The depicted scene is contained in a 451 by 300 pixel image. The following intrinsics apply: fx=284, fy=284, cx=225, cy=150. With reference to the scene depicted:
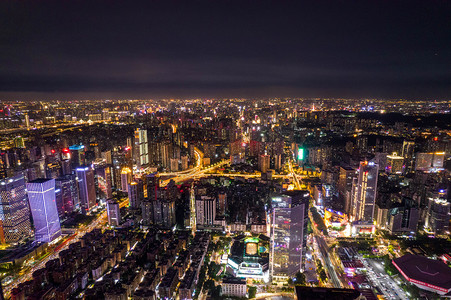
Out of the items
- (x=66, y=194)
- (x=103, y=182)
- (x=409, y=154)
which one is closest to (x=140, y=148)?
(x=103, y=182)

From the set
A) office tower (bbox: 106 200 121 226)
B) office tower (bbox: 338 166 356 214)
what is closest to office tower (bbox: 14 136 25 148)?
office tower (bbox: 106 200 121 226)

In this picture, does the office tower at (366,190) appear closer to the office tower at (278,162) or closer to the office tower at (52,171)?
the office tower at (278,162)

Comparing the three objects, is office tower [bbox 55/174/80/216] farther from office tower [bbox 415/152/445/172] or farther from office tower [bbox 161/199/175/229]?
office tower [bbox 415/152/445/172]

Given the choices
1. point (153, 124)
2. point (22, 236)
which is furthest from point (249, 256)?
point (153, 124)

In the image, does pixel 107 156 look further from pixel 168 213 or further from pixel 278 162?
pixel 278 162

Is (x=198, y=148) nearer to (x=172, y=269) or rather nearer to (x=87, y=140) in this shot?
(x=87, y=140)

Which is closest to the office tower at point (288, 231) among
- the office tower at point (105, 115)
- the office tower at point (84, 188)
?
the office tower at point (84, 188)
